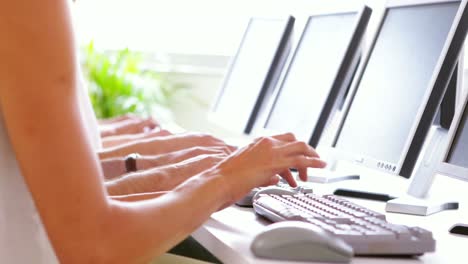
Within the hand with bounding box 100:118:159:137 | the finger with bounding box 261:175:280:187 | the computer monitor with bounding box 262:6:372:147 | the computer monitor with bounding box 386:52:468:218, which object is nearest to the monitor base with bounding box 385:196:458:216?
the computer monitor with bounding box 386:52:468:218

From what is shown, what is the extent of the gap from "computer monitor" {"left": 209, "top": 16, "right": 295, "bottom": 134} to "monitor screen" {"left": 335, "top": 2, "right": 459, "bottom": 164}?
0.81 meters

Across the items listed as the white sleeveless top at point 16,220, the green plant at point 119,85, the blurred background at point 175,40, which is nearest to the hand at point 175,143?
the white sleeveless top at point 16,220

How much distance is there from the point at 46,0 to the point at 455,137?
0.87 meters

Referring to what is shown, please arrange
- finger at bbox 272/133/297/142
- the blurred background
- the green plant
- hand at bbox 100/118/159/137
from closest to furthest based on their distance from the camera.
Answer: finger at bbox 272/133/297/142
hand at bbox 100/118/159/137
the green plant
the blurred background

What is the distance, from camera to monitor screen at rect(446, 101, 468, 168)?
1497mm

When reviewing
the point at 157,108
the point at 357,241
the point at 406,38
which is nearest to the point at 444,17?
the point at 406,38

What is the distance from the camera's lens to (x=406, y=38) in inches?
70.7

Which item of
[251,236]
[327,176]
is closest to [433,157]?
[327,176]

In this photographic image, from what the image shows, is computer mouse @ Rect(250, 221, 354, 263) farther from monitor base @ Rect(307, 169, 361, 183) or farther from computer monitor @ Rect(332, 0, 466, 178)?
monitor base @ Rect(307, 169, 361, 183)

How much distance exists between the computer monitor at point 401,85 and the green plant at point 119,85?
96.6 inches

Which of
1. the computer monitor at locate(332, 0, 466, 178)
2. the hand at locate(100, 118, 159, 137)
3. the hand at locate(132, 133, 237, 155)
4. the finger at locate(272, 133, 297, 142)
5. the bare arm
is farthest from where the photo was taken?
the hand at locate(100, 118, 159, 137)

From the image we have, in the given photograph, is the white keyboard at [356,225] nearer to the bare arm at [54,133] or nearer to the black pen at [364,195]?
the bare arm at [54,133]

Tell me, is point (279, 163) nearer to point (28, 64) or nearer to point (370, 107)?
point (28, 64)

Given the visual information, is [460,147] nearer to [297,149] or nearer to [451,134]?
[451,134]
